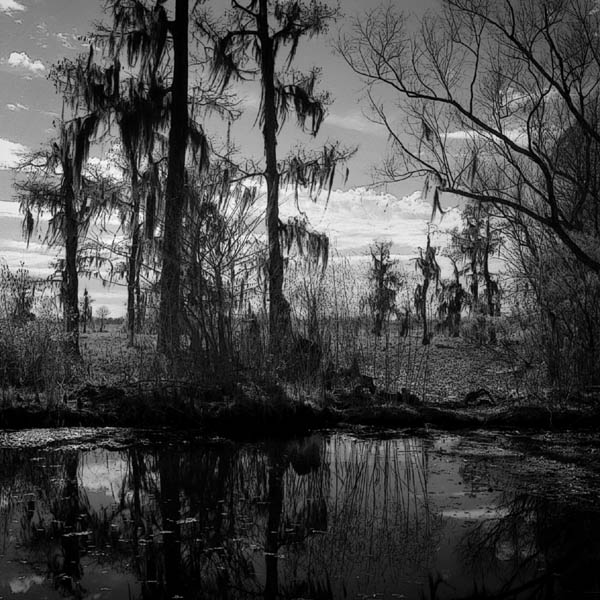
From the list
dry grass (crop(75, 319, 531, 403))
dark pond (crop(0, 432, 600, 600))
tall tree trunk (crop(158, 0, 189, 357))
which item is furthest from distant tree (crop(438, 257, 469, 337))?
dark pond (crop(0, 432, 600, 600))

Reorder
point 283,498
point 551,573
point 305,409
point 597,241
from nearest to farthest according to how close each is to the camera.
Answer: point 551,573 < point 283,498 < point 305,409 < point 597,241

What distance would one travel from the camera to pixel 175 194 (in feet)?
35.8

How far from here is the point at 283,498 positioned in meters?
5.14

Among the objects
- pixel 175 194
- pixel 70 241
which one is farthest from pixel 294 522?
pixel 70 241

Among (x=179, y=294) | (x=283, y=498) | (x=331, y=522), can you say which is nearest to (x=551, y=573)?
(x=331, y=522)

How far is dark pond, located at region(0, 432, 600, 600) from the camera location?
3.49m

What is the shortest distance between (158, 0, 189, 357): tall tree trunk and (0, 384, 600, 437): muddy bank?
0.96m

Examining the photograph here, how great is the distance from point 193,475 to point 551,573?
3196 millimetres

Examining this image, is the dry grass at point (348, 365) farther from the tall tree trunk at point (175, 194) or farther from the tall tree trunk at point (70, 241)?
the tall tree trunk at point (70, 241)

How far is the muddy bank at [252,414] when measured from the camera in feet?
26.3

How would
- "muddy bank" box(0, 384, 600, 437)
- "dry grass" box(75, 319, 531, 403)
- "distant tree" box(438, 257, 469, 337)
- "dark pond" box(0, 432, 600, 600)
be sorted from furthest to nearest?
"distant tree" box(438, 257, 469, 337) → "dry grass" box(75, 319, 531, 403) → "muddy bank" box(0, 384, 600, 437) → "dark pond" box(0, 432, 600, 600)

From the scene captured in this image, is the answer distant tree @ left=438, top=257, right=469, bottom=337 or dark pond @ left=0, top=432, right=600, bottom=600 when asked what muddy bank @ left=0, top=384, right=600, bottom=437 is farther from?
distant tree @ left=438, top=257, right=469, bottom=337

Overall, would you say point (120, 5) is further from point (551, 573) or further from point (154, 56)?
point (551, 573)

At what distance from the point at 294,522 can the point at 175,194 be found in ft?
24.6
